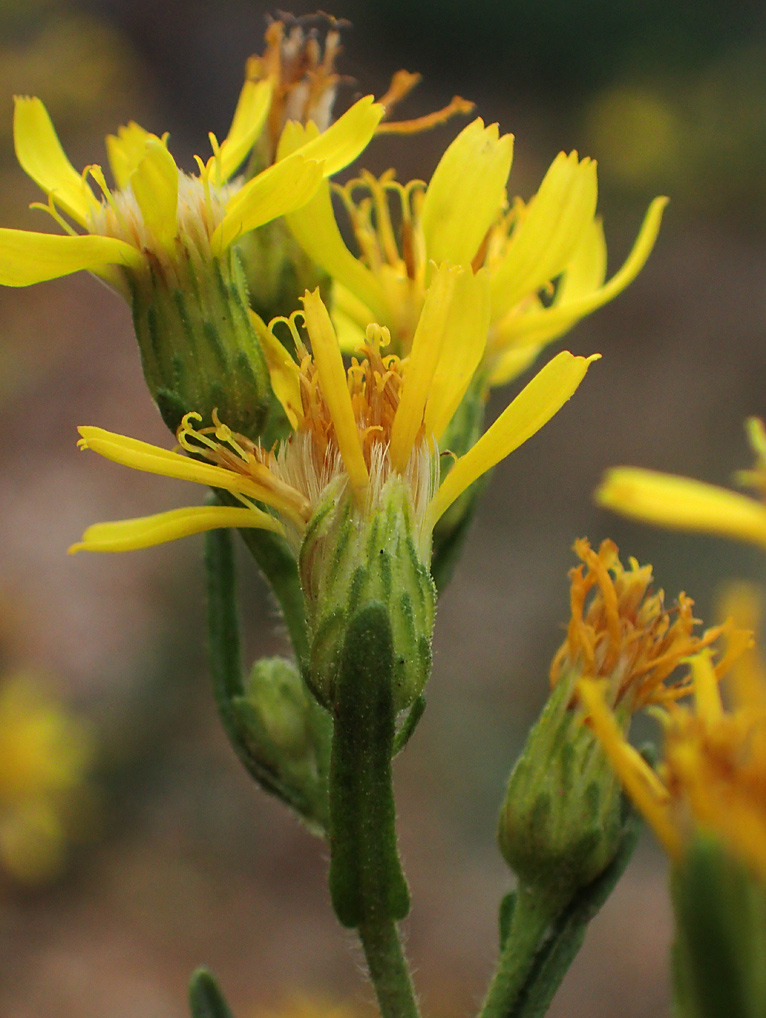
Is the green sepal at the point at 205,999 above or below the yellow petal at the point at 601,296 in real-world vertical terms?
below

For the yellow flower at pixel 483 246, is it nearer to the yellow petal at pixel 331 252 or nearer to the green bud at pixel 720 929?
the yellow petal at pixel 331 252

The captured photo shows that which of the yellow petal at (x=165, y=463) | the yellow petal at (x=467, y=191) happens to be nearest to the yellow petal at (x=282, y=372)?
the yellow petal at (x=165, y=463)

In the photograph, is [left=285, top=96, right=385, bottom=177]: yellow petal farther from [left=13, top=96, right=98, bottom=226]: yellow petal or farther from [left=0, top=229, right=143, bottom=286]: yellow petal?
[left=13, top=96, right=98, bottom=226]: yellow petal

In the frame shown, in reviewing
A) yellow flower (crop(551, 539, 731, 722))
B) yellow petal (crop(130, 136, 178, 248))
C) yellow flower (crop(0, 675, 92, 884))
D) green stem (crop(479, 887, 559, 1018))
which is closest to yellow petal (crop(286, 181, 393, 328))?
yellow petal (crop(130, 136, 178, 248))

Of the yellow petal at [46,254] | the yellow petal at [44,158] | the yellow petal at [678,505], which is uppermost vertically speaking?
the yellow petal at [44,158]

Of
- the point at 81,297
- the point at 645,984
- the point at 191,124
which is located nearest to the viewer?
the point at 645,984

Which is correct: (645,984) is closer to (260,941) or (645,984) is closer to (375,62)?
(260,941)

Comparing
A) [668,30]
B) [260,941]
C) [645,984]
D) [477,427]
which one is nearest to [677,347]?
[668,30]
